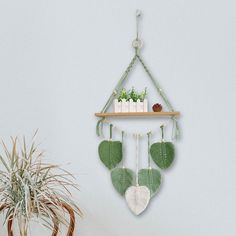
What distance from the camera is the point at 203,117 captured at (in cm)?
185

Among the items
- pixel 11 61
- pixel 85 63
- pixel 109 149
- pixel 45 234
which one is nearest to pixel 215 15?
pixel 85 63

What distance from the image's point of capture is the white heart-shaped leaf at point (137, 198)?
6.07 feet

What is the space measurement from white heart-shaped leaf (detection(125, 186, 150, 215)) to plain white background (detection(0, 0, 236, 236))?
39 millimetres

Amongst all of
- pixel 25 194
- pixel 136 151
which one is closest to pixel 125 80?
pixel 136 151

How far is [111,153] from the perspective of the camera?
1870 millimetres

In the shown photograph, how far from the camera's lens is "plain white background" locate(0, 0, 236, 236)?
6.04 feet

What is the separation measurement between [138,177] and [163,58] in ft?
1.59

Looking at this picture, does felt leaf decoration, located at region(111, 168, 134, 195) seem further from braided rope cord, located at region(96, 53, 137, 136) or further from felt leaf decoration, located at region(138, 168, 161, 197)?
braided rope cord, located at region(96, 53, 137, 136)

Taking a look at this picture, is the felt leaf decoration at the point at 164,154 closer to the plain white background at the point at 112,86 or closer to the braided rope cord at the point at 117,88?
the plain white background at the point at 112,86

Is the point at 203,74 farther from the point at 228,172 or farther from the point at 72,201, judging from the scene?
the point at 72,201

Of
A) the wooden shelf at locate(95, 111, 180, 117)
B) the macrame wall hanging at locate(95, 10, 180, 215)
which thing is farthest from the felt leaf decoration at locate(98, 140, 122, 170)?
the wooden shelf at locate(95, 111, 180, 117)

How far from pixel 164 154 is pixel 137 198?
0.20 meters

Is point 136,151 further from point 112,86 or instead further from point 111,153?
point 112,86

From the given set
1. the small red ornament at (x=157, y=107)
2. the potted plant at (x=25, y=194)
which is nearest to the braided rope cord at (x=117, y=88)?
the small red ornament at (x=157, y=107)
